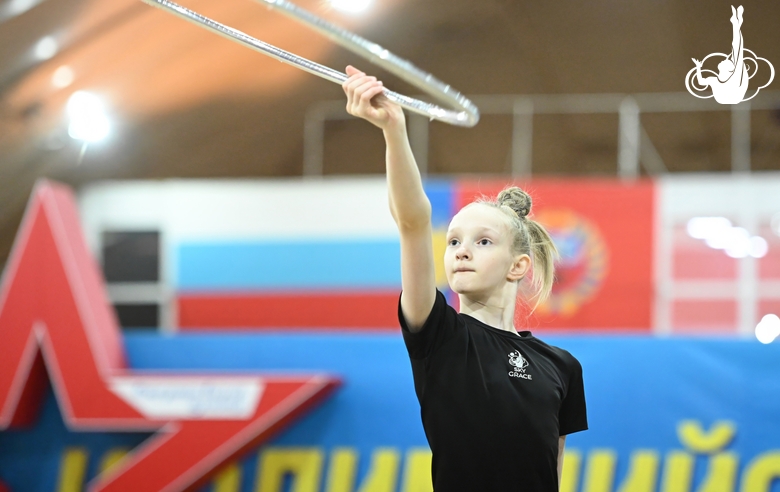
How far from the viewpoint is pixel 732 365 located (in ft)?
10.6

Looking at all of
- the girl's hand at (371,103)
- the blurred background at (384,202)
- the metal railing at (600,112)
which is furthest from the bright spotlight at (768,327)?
the girl's hand at (371,103)

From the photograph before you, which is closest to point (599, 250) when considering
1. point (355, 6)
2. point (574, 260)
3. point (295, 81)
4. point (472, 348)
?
point (574, 260)

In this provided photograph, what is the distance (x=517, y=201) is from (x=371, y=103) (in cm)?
49

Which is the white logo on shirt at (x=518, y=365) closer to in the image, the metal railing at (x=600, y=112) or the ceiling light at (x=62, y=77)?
the metal railing at (x=600, y=112)

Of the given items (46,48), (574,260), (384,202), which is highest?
(46,48)

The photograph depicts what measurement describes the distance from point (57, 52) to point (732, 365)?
12.8ft

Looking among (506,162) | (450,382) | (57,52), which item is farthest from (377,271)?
(450,382)

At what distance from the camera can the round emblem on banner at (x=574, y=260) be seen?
4668 mm

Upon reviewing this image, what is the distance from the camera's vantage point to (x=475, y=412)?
1.48 m

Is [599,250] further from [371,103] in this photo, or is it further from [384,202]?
[371,103]

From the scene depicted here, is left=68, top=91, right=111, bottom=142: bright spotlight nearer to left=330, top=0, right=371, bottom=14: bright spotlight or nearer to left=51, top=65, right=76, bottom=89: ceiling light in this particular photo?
left=51, top=65, right=76, bottom=89: ceiling light

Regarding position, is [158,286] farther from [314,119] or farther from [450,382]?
[450,382]

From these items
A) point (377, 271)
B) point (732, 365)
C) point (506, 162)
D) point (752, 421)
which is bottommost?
point (752, 421)

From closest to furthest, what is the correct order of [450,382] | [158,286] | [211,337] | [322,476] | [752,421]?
[450,382] → [752,421] → [322,476] → [211,337] → [158,286]
